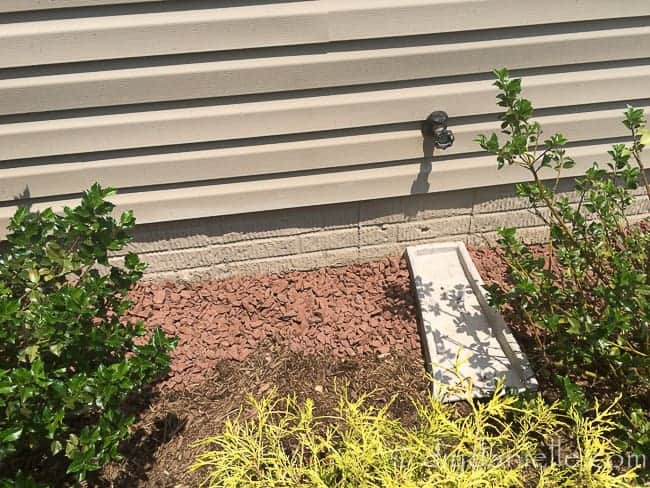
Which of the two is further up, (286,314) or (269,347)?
(286,314)

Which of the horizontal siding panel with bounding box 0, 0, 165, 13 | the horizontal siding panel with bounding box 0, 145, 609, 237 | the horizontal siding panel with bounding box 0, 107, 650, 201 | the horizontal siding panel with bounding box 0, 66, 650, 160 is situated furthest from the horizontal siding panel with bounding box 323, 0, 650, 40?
the horizontal siding panel with bounding box 0, 0, 165, 13

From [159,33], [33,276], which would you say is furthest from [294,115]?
[33,276]

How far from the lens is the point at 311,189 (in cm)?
309

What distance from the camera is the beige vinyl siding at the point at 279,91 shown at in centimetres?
252

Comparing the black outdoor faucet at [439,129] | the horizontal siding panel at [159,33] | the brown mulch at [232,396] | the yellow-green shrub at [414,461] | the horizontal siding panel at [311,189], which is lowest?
the yellow-green shrub at [414,461]

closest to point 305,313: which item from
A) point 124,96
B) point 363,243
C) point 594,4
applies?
point 363,243

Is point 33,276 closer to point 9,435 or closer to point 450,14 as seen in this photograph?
point 9,435

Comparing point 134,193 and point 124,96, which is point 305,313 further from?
point 124,96

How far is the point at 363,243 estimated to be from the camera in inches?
134

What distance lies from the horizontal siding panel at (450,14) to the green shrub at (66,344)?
1434 millimetres

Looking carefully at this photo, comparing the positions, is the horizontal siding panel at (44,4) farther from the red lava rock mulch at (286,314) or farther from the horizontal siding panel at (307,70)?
the red lava rock mulch at (286,314)

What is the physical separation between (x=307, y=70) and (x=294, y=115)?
0.81 ft

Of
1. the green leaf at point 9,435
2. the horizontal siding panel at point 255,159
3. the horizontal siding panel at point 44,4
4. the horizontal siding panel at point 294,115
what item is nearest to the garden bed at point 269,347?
the horizontal siding panel at point 255,159

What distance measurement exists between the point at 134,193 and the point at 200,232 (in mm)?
451
